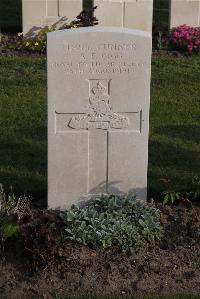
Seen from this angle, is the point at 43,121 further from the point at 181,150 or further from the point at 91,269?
the point at 91,269

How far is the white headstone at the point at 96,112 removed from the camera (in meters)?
6.50

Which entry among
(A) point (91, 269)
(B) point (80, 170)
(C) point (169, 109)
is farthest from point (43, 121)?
(A) point (91, 269)

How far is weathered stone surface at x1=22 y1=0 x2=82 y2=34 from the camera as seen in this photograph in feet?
44.8

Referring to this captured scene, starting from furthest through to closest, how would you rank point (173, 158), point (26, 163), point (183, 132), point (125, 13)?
point (125, 13) → point (183, 132) → point (173, 158) → point (26, 163)

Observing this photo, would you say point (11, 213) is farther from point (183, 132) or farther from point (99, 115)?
point (183, 132)

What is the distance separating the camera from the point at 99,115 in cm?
671

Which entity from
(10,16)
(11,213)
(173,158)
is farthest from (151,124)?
(10,16)

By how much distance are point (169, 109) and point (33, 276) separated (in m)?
4.97

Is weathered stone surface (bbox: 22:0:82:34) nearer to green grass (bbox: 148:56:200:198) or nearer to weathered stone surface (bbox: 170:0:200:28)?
weathered stone surface (bbox: 170:0:200:28)

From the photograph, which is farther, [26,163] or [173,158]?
[173,158]

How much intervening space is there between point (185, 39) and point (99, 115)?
7185 millimetres

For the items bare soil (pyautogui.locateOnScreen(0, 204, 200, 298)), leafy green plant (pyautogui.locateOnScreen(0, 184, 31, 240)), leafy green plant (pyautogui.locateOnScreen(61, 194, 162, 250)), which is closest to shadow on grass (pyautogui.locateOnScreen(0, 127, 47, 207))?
leafy green plant (pyautogui.locateOnScreen(0, 184, 31, 240))

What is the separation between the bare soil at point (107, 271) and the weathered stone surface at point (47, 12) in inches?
311

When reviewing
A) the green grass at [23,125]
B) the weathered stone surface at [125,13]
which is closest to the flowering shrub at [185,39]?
the weathered stone surface at [125,13]
